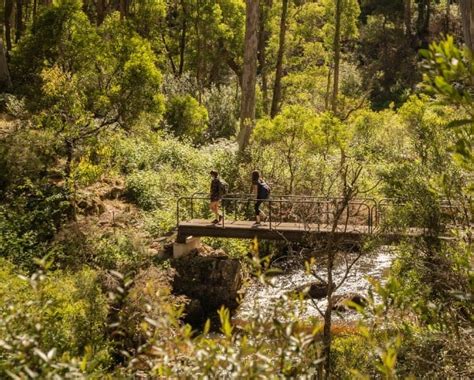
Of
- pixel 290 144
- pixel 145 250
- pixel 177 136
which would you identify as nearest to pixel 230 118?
pixel 177 136

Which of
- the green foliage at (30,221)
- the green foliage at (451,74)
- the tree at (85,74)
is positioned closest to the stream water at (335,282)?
the green foliage at (30,221)

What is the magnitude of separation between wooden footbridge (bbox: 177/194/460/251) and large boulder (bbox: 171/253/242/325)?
65cm

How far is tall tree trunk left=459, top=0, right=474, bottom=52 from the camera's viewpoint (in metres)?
8.09

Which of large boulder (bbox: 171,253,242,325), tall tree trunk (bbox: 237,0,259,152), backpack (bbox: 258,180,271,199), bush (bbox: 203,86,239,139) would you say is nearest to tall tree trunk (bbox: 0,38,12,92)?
tall tree trunk (bbox: 237,0,259,152)

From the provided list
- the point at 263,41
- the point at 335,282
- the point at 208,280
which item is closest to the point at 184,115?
the point at 208,280

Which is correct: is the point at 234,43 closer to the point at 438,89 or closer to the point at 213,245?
the point at 213,245

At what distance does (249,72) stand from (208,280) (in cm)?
905

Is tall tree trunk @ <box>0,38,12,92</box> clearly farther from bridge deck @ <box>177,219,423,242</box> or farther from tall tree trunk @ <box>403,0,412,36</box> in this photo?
tall tree trunk @ <box>403,0,412,36</box>

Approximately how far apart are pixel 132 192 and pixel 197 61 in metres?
14.8

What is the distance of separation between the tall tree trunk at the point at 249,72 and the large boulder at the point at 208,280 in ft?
21.4

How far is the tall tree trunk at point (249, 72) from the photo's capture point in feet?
65.0

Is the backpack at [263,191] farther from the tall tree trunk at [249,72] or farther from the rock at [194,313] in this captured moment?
the tall tree trunk at [249,72]

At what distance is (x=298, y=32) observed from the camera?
30.0 metres

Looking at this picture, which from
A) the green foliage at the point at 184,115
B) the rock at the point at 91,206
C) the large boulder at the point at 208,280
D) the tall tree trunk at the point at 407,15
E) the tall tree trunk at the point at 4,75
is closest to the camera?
the large boulder at the point at 208,280
